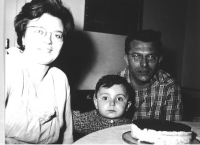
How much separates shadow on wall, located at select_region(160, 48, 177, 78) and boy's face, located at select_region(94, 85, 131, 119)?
0.43 metres

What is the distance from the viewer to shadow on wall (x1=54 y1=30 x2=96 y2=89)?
901 millimetres

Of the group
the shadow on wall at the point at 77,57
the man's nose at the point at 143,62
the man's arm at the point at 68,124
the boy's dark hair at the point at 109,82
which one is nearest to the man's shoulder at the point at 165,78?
the man's nose at the point at 143,62

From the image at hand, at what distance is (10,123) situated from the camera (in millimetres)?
687

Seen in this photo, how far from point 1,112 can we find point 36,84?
0.16m

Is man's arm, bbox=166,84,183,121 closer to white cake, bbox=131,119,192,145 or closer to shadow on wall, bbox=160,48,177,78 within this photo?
shadow on wall, bbox=160,48,177,78

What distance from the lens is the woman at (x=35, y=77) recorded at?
0.68m

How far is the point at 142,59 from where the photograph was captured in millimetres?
1098

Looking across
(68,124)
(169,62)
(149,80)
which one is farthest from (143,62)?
(68,124)

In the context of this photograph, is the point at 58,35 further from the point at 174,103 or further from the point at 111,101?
the point at 174,103

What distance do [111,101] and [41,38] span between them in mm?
423

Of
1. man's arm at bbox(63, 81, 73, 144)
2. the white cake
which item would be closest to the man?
man's arm at bbox(63, 81, 73, 144)

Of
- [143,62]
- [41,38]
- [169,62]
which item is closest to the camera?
[41,38]

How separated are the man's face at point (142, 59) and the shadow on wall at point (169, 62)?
4.2 inches

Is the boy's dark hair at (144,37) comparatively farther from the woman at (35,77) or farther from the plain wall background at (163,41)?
the woman at (35,77)
